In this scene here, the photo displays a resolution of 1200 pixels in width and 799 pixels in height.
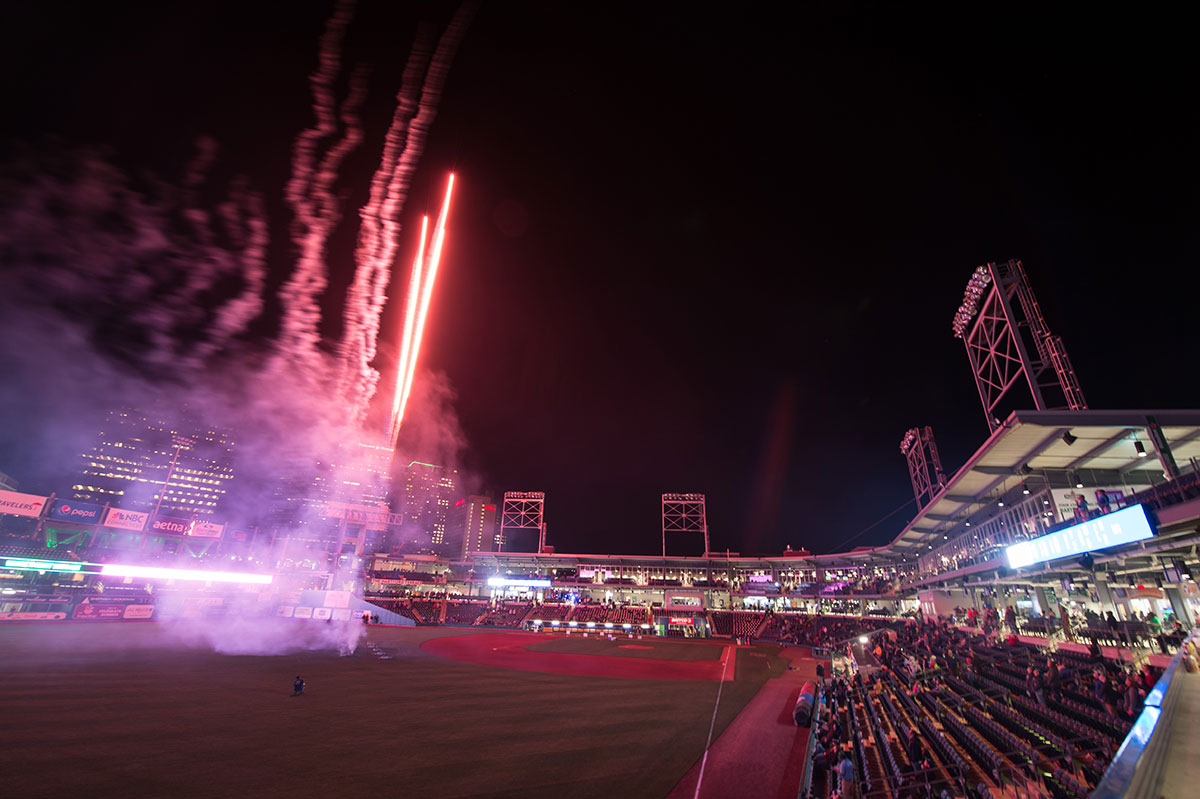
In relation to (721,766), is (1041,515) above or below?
above

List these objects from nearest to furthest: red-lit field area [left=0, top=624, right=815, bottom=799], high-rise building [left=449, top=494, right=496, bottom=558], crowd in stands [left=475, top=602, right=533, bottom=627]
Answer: red-lit field area [left=0, top=624, right=815, bottom=799] < crowd in stands [left=475, top=602, right=533, bottom=627] < high-rise building [left=449, top=494, right=496, bottom=558]

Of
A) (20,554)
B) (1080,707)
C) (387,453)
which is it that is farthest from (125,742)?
(20,554)

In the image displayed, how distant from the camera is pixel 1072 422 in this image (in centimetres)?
1797

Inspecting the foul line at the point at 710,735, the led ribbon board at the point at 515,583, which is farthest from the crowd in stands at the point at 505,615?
the foul line at the point at 710,735

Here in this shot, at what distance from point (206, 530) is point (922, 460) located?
8318 cm

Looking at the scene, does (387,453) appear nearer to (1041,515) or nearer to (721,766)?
(721,766)

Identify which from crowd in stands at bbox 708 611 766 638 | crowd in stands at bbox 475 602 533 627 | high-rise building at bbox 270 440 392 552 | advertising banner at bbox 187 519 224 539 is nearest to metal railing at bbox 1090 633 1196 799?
high-rise building at bbox 270 440 392 552

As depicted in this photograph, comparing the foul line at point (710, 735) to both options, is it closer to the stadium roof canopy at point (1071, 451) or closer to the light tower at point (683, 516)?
the stadium roof canopy at point (1071, 451)

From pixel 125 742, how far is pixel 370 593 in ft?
211

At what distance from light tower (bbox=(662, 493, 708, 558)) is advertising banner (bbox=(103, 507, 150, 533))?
65875 mm

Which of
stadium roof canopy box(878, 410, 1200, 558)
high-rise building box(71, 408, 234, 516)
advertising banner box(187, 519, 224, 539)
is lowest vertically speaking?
advertising banner box(187, 519, 224, 539)

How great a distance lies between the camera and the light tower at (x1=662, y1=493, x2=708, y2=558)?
7038 centimetres

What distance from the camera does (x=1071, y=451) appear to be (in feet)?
70.4

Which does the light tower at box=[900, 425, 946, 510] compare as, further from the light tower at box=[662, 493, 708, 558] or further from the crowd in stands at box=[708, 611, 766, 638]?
the light tower at box=[662, 493, 708, 558]
